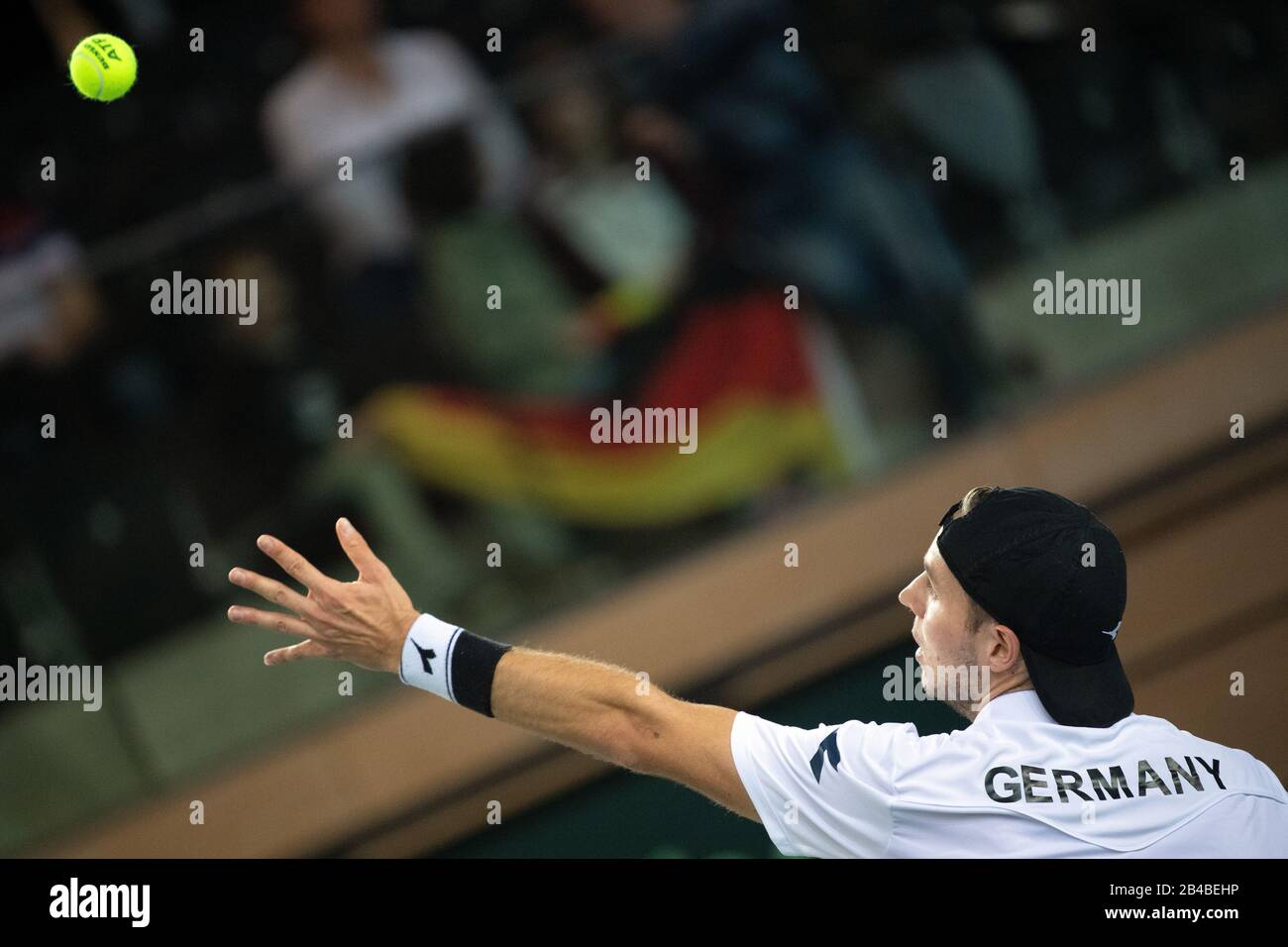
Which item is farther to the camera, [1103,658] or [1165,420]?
[1165,420]

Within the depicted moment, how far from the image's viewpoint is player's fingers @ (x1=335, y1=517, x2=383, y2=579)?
115 inches

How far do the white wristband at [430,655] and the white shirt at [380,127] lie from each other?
2.85 m

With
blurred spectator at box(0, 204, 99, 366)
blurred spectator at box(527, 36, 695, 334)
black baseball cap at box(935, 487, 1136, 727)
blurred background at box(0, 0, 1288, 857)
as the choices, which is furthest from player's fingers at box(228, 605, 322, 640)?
blurred spectator at box(0, 204, 99, 366)

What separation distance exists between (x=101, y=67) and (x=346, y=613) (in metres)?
2.99

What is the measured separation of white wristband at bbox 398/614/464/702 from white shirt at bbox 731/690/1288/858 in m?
0.61

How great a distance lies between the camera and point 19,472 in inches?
223

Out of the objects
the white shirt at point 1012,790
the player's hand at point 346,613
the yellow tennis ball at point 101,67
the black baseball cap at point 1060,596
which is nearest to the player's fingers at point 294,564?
the player's hand at point 346,613

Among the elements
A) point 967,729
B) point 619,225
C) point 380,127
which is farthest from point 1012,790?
point 380,127

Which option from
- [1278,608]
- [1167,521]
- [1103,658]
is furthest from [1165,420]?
[1103,658]

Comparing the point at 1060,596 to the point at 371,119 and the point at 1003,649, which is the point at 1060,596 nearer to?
the point at 1003,649

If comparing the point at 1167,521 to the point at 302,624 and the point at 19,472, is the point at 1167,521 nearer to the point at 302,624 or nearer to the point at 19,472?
the point at 302,624

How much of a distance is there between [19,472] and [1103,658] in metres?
4.19

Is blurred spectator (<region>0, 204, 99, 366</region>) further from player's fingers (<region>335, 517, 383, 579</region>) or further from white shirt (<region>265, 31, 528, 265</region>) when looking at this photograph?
player's fingers (<region>335, 517, 383, 579</region>)

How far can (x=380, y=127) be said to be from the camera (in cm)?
632
